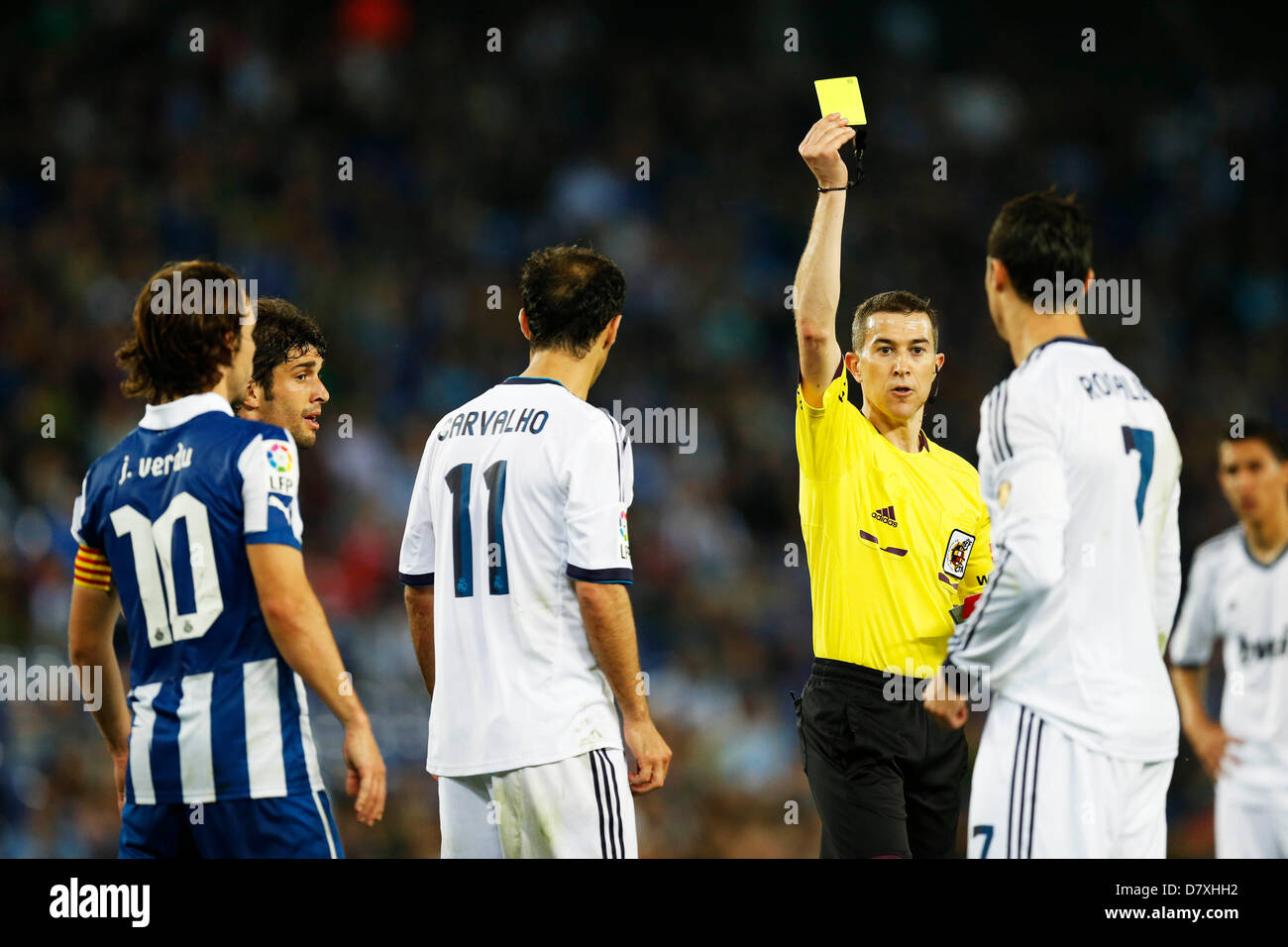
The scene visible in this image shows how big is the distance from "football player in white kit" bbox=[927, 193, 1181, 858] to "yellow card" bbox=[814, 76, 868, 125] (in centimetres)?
101

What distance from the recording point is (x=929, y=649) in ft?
15.6

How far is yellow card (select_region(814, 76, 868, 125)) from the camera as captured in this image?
4441 mm

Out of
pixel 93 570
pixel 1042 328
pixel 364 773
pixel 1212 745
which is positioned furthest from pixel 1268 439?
pixel 93 570

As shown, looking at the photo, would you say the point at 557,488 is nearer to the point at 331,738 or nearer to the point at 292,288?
the point at 331,738

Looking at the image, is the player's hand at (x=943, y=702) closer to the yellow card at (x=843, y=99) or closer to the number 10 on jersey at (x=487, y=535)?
the number 10 on jersey at (x=487, y=535)

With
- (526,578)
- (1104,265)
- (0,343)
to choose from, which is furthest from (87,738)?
(1104,265)

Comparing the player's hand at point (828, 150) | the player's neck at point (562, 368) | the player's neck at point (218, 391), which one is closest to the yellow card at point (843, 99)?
the player's hand at point (828, 150)

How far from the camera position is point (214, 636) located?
3553mm

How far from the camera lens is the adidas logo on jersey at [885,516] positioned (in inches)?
191

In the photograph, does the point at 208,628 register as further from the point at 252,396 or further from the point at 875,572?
the point at 875,572

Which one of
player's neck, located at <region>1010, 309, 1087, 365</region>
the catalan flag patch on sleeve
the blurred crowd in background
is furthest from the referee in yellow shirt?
the blurred crowd in background

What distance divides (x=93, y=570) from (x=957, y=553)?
9.92 ft

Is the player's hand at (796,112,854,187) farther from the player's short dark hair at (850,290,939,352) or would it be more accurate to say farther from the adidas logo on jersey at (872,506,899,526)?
the adidas logo on jersey at (872,506,899,526)

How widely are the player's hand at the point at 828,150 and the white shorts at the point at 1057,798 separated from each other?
6.11ft
